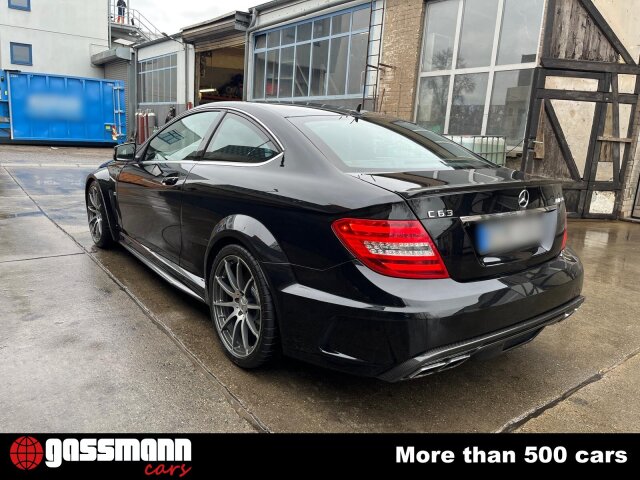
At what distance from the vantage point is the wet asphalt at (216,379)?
7.50 ft

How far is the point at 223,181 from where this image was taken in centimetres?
286

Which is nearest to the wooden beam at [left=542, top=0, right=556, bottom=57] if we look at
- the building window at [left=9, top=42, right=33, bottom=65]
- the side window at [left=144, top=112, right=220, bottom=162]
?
the side window at [left=144, top=112, right=220, bottom=162]

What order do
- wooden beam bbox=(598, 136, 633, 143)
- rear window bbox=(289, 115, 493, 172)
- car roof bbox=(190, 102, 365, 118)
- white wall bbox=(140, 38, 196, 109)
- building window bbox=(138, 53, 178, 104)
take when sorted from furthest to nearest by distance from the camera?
building window bbox=(138, 53, 178, 104) < white wall bbox=(140, 38, 196, 109) < wooden beam bbox=(598, 136, 633, 143) < car roof bbox=(190, 102, 365, 118) < rear window bbox=(289, 115, 493, 172)

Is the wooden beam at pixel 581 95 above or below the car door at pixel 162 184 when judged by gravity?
above

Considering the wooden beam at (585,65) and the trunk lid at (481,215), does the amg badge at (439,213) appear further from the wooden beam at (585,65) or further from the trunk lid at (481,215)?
the wooden beam at (585,65)

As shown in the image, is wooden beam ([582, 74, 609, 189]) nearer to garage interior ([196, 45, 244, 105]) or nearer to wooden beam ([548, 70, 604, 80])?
wooden beam ([548, 70, 604, 80])

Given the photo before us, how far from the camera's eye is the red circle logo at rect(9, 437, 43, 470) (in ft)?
6.54

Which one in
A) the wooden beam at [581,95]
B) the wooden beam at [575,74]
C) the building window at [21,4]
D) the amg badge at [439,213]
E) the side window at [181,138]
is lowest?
the amg badge at [439,213]

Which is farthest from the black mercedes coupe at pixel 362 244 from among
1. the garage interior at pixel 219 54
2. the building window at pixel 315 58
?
the garage interior at pixel 219 54

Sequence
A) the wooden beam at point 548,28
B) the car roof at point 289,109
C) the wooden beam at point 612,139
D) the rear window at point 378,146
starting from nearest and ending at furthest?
the rear window at point 378,146, the car roof at point 289,109, the wooden beam at point 548,28, the wooden beam at point 612,139

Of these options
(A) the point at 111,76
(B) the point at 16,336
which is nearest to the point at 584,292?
(B) the point at 16,336

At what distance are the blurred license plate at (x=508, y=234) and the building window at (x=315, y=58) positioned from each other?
9.11 meters

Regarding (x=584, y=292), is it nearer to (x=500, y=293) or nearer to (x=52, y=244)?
(x=500, y=293)

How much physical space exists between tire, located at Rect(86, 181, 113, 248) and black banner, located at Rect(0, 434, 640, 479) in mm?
2902
